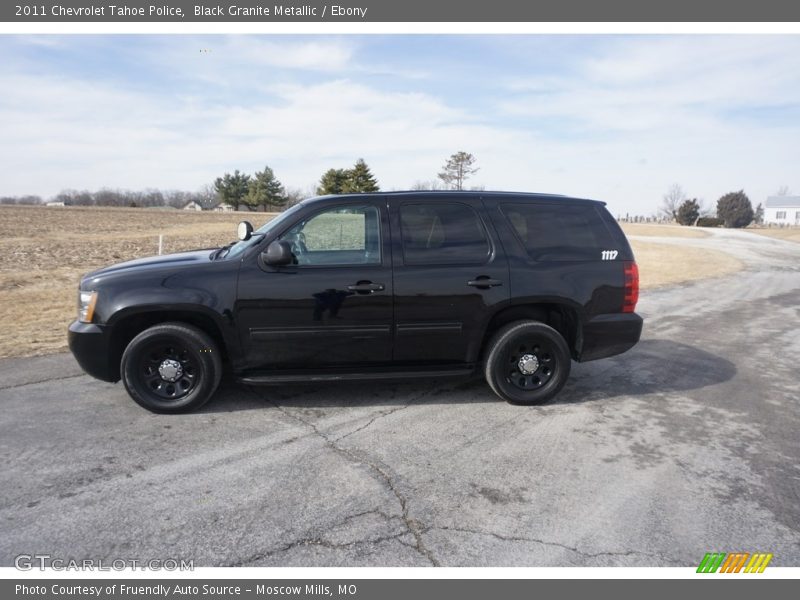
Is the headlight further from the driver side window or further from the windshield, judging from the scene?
the driver side window

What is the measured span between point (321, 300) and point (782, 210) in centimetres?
11777

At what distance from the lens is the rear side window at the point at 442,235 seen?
4656mm

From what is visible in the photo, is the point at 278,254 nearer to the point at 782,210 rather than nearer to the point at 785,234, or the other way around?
the point at 785,234

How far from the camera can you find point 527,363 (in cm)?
485

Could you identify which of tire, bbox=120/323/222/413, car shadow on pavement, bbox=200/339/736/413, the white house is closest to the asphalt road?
car shadow on pavement, bbox=200/339/736/413

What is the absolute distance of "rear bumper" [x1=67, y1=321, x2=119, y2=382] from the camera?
14.4ft

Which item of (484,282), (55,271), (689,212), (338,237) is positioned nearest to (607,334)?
(484,282)

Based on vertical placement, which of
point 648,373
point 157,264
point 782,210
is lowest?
point 648,373

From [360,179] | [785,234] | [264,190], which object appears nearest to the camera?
[360,179]

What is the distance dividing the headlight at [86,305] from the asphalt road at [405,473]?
79 cm

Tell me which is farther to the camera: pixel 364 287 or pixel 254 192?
pixel 254 192

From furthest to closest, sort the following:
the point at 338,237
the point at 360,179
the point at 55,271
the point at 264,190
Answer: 1. the point at 264,190
2. the point at 360,179
3. the point at 55,271
4. the point at 338,237

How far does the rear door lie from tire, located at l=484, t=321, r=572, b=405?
8.8 inches

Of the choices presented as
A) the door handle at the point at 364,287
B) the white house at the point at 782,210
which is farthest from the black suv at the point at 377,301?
the white house at the point at 782,210
